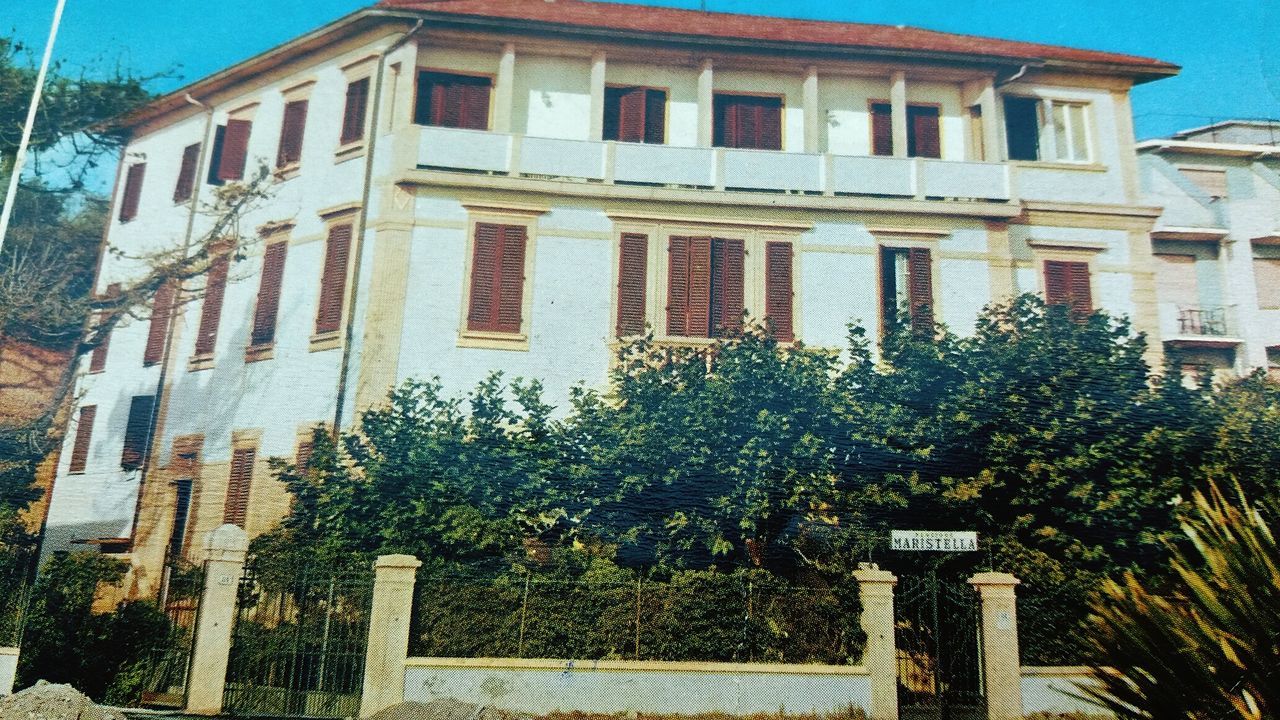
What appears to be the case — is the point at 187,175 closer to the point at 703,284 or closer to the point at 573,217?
the point at 573,217

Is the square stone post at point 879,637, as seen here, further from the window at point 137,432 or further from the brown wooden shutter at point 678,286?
the window at point 137,432

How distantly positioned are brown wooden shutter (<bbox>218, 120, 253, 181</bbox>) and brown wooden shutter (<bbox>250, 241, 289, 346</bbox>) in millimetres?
1512

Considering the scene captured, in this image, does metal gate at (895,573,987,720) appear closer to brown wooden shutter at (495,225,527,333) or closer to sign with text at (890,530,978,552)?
sign with text at (890,530,978,552)

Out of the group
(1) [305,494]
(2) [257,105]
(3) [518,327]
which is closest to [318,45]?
(2) [257,105]

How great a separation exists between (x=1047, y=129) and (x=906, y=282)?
3085 millimetres

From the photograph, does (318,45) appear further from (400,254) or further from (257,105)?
(400,254)

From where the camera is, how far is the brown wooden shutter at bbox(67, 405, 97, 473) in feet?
43.8

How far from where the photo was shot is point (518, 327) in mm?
12031

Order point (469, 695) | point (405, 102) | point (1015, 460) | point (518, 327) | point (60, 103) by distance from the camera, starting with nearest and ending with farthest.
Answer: point (469, 695) < point (1015, 460) < point (518, 327) < point (405, 102) < point (60, 103)

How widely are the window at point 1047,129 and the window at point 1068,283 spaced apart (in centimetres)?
149

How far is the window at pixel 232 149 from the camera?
14109 millimetres

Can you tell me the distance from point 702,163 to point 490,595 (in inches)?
236

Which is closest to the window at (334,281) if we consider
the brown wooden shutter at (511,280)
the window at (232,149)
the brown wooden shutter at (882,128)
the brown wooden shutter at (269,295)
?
the brown wooden shutter at (269,295)

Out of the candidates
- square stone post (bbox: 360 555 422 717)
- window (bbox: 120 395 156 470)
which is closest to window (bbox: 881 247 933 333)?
square stone post (bbox: 360 555 422 717)
